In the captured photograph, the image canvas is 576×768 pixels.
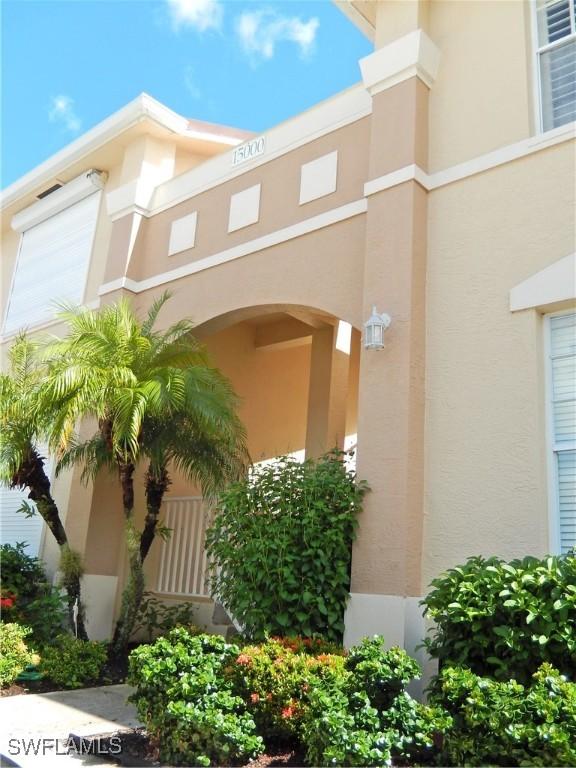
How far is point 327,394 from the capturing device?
10.8 meters

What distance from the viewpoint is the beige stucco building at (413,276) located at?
20.7 feet

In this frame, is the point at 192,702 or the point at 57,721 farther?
the point at 57,721

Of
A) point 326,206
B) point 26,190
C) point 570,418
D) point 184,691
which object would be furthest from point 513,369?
point 26,190

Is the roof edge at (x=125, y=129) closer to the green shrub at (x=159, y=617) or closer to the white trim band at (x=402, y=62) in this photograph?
the white trim band at (x=402, y=62)

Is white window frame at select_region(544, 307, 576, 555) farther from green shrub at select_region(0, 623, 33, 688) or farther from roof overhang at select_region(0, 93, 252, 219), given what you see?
roof overhang at select_region(0, 93, 252, 219)

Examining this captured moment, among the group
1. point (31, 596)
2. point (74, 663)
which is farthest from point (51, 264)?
point (74, 663)

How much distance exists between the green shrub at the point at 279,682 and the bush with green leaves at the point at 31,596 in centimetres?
418

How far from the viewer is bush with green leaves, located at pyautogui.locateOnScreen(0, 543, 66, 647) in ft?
29.1

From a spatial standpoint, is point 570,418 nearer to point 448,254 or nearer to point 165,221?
point 448,254

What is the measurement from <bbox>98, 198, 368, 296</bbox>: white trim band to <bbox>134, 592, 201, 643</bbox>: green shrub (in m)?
4.61

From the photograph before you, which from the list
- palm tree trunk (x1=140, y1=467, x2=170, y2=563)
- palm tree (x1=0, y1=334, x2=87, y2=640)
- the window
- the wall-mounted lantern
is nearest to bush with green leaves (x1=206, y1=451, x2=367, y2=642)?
the wall-mounted lantern

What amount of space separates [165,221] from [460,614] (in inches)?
313

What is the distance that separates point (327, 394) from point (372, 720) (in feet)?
21.4

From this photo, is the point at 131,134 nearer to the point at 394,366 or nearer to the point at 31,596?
the point at 394,366
